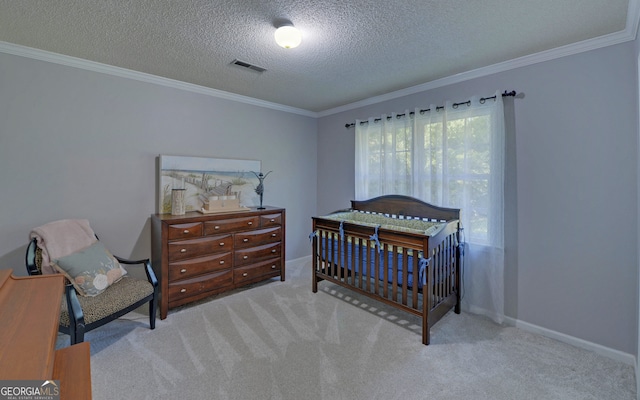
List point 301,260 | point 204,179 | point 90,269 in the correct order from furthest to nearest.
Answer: point 301,260 → point 204,179 → point 90,269

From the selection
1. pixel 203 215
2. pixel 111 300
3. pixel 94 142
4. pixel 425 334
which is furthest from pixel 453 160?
pixel 94 142

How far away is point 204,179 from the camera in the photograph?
339cm

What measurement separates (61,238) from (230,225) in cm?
141

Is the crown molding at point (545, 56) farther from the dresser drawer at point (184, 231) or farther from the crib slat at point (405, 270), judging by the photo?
the dresser drawer at point (184, 231)

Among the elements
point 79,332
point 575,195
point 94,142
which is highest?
point 94,142

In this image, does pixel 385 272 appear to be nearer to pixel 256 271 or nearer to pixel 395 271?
pixel 395 271

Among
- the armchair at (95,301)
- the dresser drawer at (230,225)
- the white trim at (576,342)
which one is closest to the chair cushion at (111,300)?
the armchair at (95,301)

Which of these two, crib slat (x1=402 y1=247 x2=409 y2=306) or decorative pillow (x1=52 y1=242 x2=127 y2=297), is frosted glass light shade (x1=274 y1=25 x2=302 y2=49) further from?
decorative pillow (x1=52 y1=242 x2=127 y2=297)

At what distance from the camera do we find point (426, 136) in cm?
313

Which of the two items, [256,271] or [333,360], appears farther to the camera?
[256,271]

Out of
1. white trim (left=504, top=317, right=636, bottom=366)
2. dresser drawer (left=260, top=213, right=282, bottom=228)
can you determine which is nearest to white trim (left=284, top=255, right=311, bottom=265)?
dresser drawer (left=260, top=213, right=282, bottom=228)

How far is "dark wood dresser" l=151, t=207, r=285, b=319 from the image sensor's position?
269cm

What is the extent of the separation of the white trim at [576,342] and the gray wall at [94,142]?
3622 millimetres

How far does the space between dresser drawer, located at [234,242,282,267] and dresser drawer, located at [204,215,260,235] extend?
27 centimetres
